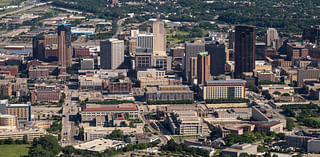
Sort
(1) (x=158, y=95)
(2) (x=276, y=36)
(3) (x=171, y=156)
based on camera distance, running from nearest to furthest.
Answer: (3) (x=171, y=156) < (1) (x=158, y=95) < (2) (x=276, y=36)

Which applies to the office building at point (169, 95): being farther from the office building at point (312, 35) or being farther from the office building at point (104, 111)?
the office building at point (312, 35)

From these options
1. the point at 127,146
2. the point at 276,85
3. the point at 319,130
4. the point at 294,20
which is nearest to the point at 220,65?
the point at 276,85

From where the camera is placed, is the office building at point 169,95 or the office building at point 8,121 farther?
the office building at point 169,95

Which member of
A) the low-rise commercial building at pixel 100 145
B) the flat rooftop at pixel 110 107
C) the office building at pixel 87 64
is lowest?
the low-rise commercial building at pixel 100 145

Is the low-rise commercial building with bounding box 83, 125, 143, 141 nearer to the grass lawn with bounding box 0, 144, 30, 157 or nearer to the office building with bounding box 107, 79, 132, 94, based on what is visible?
the grass lawn with bounding box 0, 144, 30, 157

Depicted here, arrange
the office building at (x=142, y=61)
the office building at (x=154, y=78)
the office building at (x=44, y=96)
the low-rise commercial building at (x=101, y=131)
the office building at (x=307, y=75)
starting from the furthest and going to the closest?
1. the office building at (x=142, y=61)
2. the office building at (x=307, y=75)
3. the office building at (x=154, y=78)
4. the office building at (x=44, y=96)
5. the low-rise commercial building at (x=101, y=131)

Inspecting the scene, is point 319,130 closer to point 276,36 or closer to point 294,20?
point 276,36

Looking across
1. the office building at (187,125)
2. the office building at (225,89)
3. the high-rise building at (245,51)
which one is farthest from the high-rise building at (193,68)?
the office building at (187,125)

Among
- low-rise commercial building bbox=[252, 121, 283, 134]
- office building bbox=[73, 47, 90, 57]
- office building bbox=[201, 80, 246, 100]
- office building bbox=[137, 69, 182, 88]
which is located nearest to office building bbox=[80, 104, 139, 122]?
office building bbox=[201, 80, 246, 100]
